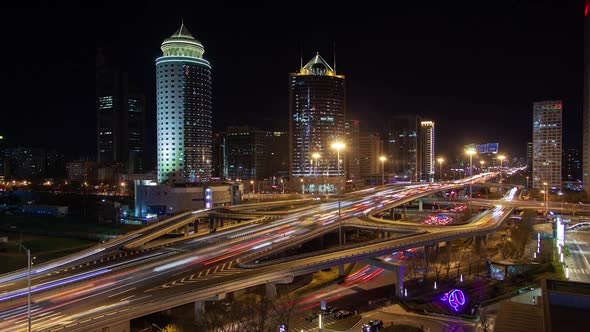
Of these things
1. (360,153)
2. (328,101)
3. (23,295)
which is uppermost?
(328,101)

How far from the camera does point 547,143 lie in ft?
421

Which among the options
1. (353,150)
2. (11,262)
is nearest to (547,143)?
(353,150)

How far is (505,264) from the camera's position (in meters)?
39.0

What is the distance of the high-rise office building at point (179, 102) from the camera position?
327ft

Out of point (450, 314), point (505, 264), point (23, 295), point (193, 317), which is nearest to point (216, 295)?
point (193, 317)

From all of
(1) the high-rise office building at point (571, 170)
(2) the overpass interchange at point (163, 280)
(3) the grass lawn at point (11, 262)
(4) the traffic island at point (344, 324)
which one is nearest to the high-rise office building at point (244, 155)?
(3) the grass lawn at point (11, 262)

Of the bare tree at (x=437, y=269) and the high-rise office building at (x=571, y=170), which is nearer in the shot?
the bare tree at (x=437, y=269)

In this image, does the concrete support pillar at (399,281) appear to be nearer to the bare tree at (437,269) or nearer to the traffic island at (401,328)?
the bare tree at (437,269)

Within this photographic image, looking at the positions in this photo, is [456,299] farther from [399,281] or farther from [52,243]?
[52,243]

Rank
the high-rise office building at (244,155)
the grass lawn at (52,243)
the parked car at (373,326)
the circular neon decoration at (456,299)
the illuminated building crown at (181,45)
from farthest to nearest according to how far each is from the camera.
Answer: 1. the high-rise office building at (244,155)
2. the illuminated building crown at (181,45)
3. the grass lawn at (52,243)
4. the circular neon decoration at (456,299)
5. the parked car at (373,326)

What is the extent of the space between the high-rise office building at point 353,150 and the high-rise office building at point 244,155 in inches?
1325

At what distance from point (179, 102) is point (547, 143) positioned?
352ft

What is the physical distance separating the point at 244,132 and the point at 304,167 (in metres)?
52.2

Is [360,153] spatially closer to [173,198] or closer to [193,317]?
[173,198]
